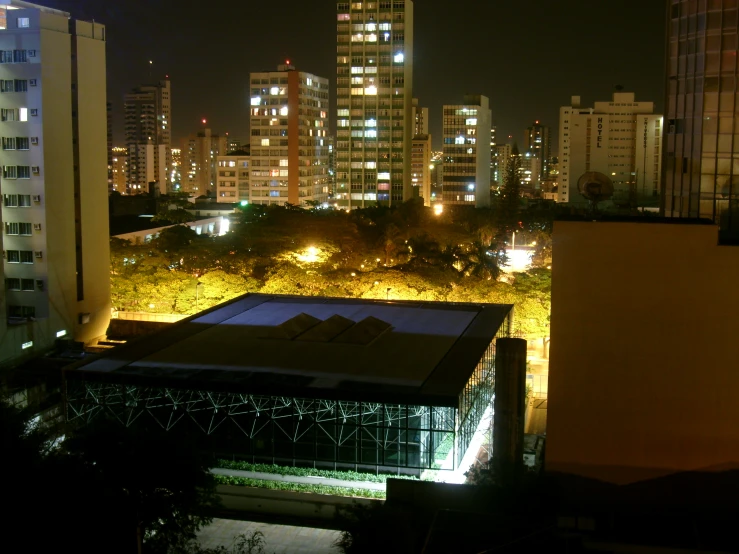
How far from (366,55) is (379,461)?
46079 millimetres

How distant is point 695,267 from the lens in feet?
35.0

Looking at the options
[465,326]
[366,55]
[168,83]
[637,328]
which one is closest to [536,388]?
[465,326]

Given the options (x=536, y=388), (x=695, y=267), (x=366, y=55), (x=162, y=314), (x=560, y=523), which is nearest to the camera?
(x=560, y=523)

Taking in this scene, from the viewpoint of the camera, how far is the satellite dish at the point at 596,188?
1200cm

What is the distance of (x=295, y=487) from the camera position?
13.0 m

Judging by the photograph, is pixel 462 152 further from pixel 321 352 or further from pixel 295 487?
pixel 295 487

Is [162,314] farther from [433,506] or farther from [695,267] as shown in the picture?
[695,267]

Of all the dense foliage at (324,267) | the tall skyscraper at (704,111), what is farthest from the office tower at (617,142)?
the tall skyscraper at (704,111)

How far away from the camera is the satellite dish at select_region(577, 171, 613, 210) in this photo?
39.4ft

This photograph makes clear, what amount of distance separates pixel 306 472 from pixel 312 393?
53.2 inches

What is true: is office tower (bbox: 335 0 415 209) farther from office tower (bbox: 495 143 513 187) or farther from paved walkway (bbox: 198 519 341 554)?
office tower (bbox: 495 143 513 187)

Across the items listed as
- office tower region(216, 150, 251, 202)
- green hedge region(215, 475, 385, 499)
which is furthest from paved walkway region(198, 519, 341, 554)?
office tower region(216, 150, 251, 202)

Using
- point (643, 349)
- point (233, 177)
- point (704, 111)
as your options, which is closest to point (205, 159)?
point (233, 177)

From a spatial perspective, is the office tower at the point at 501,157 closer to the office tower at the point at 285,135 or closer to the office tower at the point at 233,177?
the office tower at the point at 285,135
